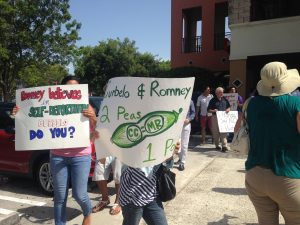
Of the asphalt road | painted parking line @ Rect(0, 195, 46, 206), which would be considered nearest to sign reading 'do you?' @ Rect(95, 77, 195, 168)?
the asphalt road

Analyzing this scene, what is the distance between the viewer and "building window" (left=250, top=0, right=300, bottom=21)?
16078 millimetres

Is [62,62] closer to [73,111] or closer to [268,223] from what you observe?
[73,111]

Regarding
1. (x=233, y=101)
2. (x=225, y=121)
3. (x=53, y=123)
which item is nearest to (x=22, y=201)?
(x=53, y=123)

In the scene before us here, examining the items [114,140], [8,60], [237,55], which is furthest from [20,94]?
[8,60]

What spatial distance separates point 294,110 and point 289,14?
48.7 feet

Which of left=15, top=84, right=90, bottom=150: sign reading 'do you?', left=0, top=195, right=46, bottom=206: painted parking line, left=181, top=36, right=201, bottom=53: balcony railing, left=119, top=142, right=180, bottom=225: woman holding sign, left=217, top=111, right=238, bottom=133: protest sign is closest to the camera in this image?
left=119, top=142, right=180, bottom=225: woman holding sign

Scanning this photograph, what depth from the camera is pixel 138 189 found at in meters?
3.05

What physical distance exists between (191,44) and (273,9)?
6830 millimetres

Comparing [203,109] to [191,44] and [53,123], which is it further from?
[191,44]

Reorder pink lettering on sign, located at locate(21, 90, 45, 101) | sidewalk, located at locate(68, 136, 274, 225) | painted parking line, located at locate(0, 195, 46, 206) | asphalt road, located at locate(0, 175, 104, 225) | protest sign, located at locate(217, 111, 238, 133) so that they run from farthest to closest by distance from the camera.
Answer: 1. protest sign, located at locate(217, 111, 238, 133)
2. painted parking line, located at locate(0, 195, 46, 206)
3. asphalt road, located at locate(0, 175, 104, 225)
4. sidewalk, located at locate(68, 136, 274, 225)
5. pink lettering on sign, located at locate(21, 90, 45, 101)

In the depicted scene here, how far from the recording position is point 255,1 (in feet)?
53.1

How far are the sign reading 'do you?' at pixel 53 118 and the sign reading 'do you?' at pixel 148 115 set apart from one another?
1.17 m

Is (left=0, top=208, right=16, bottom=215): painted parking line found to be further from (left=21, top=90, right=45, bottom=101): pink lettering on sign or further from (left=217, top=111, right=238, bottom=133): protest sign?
(left=217, top=111, right=238, bottom=133): protest sign

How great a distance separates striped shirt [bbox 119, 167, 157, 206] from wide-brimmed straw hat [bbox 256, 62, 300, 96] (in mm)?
1129
